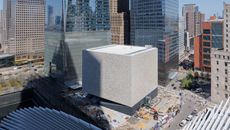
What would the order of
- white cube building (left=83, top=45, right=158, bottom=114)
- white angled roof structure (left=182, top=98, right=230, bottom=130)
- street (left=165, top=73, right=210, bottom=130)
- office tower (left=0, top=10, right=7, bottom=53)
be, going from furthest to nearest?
office tower (left=0, top=10, right=7, bottom=53) → white cube building (left=83, top=45, right=158, bottom=114) → street (left=165, top=73, right=210, bottom=130) → white angled roof structure (left=182, top=98, right=230, bottom=130)

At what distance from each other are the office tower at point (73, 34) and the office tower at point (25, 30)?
28.5 meters

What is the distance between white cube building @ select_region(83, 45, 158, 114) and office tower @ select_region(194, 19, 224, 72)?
49.0 ft

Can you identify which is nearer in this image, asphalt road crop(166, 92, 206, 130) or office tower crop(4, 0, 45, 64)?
asphalt road crop(166, 92, 206, 130)

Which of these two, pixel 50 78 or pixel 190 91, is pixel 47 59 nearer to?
pixel 50 78

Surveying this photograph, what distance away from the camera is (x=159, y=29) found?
4712 centimetres

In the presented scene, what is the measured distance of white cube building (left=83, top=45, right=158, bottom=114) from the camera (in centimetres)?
3203

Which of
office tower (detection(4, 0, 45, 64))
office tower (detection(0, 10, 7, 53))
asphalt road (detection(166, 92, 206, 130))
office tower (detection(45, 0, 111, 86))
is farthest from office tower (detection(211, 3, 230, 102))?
office tower (detection(0, 10, 7, 53))

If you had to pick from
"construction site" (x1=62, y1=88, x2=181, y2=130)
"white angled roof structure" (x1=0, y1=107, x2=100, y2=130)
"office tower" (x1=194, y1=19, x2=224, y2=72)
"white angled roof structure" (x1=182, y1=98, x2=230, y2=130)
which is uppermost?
"office tower" (x1=194, y1=19, x2=224, y2=72)

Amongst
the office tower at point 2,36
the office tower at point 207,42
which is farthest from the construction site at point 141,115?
the office tower at point 2,36

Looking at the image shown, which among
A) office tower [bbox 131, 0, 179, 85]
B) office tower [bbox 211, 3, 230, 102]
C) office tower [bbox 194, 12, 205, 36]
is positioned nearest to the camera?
office tower [bbox 211, 3, 230, 102]

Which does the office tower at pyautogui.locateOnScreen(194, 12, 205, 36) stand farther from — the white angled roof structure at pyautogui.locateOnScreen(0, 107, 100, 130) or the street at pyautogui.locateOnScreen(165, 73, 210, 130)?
the white angled roof structure at pyautogui.locateOnScreen(0, 107, 100, 130)

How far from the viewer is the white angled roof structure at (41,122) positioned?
1080 cm

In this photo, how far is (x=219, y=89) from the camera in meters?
34.4

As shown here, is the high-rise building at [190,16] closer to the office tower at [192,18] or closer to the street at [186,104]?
the office tower at [192,18]
